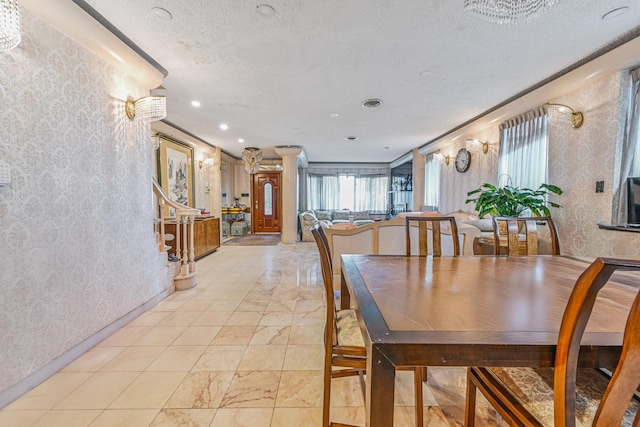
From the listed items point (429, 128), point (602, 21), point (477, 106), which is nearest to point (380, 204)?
point (429, 128)

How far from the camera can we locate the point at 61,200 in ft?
5.91

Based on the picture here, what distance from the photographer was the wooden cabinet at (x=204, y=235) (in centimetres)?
430

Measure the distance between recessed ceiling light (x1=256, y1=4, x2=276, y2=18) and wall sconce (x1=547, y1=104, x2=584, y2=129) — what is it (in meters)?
3.01

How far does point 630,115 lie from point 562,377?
3.01 meters

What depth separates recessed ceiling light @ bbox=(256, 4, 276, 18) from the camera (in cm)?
180

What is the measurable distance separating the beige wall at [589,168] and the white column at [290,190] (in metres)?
4.91

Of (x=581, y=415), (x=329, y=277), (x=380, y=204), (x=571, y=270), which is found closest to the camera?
(x=581, y=415)

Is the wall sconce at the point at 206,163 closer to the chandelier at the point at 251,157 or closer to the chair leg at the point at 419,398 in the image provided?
the chandelier at the point at 251,157

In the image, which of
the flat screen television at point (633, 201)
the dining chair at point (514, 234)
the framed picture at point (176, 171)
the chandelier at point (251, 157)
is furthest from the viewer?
the chandelier at point (251, 157)

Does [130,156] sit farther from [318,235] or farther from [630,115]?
[630,115]

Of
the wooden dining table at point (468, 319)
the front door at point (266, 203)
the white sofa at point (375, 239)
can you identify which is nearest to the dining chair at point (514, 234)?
the wooden dining table at point (468, 319)

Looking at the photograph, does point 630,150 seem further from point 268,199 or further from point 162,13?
point 268,199

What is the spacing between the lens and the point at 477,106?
12.4ft

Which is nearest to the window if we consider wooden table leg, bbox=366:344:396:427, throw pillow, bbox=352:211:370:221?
throw pillow, bbox=352:211:370:221
